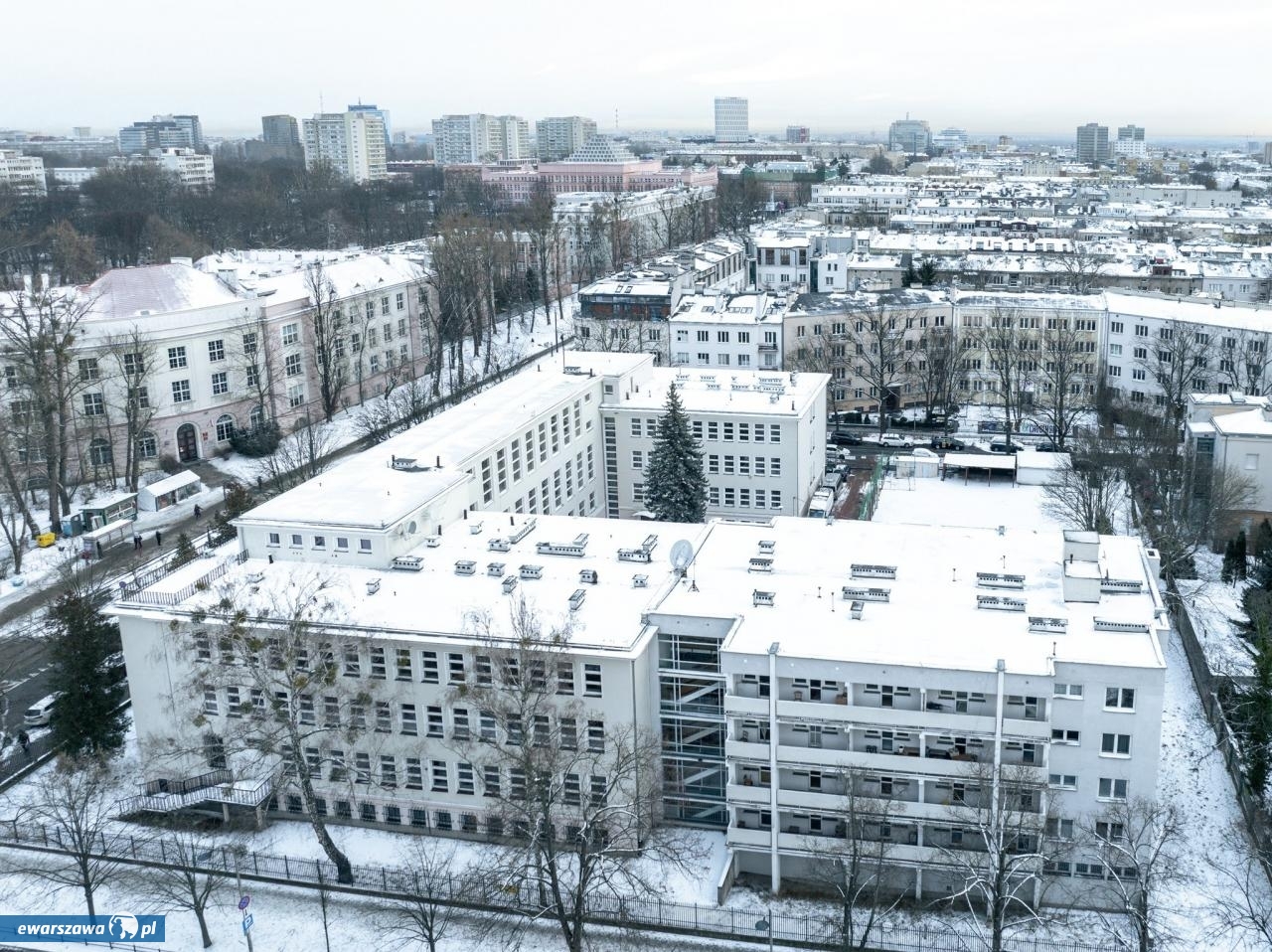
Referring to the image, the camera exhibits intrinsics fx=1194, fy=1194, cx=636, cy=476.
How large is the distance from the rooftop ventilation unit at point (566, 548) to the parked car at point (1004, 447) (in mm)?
37354

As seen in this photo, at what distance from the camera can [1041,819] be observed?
28203 mm

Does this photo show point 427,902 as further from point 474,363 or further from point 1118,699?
point 474,363

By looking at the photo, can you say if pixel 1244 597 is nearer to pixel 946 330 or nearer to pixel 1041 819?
pixel 1041 819

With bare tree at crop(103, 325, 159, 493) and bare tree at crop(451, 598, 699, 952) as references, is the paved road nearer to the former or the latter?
bare tree at crop(103, 325, 159, 493)

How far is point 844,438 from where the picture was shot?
2800 inches

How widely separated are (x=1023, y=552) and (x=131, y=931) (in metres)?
26.5

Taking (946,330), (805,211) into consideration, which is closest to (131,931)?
(946,330)

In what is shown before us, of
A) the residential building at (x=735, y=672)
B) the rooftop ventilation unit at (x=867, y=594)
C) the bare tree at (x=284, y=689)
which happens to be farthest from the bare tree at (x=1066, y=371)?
the bare tree at (x=284, y=689)

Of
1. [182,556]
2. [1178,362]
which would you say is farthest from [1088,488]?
[182,556]

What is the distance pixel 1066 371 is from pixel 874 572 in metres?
42.2

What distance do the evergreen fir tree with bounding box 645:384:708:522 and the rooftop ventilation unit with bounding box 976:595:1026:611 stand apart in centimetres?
1946

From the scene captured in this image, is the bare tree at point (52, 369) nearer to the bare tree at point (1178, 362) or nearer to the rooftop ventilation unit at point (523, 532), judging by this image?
the rooftop ventilation unit at point (523, 532)

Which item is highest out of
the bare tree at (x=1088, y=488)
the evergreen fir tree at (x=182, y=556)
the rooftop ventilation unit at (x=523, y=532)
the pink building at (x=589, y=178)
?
the pink building at (x=589, y=178)

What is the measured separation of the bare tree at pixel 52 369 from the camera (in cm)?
5600
